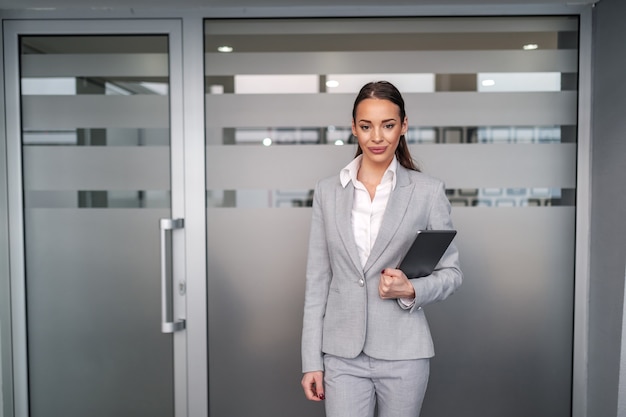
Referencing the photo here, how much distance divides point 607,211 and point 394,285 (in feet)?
4.67

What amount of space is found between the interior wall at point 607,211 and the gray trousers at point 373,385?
1069 mm

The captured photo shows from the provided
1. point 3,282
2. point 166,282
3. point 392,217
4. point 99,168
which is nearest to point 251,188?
point 166,282

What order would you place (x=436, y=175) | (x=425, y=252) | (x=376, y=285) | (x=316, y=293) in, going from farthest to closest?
(x=436, y=175), (x=316, y=293), (x=376, y=285), (x=425, y=252)

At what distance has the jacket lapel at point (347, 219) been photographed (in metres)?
1.78

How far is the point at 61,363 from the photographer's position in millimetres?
2828

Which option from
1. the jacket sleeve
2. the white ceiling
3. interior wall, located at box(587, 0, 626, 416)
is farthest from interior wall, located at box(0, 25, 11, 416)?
interior wall, located at box(587, 0, 626, 416)

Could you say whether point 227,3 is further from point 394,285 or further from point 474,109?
point 394,285

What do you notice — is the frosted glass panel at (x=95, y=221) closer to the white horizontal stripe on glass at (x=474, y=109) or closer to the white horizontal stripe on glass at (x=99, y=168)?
the white horizontal stripe on glass at (x=99, y=168)

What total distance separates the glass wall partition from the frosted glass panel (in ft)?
1.06

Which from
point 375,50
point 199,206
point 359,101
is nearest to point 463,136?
point 375,50

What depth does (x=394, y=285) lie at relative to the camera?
1.70 metres

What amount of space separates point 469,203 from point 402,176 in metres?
1.01

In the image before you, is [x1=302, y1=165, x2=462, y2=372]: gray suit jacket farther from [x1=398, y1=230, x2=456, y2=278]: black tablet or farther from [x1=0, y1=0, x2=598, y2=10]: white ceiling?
[x1=0, y1=0, x2=598, y2=10]: white ceiling

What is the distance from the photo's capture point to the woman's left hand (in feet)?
5.57
